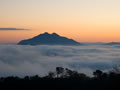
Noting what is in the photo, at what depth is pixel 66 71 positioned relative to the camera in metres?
55.7

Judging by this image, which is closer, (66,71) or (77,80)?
(77,80)

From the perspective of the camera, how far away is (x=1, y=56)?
19600 centimetres

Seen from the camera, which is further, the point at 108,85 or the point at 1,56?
the point at 1,56

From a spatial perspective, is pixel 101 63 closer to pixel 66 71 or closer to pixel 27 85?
pixel 66 71

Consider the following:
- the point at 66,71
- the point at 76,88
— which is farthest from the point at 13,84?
the point at 66,71

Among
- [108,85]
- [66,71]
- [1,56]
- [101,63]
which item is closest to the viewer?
[108,85]

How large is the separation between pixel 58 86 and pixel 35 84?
349 centimetres

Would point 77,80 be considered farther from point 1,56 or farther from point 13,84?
point 1,56

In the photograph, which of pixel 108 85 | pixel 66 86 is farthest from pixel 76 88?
pixel 108 85

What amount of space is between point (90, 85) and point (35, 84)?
7.74 meters

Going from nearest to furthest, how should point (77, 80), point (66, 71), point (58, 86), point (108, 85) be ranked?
point (108, 85)
point (58, 86)
point (77, 80)
point (66, 71)

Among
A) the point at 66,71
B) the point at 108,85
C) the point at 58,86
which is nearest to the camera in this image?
the point at 108,85

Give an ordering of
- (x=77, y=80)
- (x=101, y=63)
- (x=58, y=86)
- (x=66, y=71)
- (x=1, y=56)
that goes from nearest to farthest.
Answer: (x=58, y=86) → (x=77, y=80) → (x=66, y=71) → (x=101, y=63) → (x=1, y=56)

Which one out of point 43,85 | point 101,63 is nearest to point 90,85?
point 43,85
